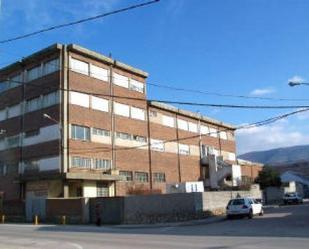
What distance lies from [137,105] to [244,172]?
30478 millimetres

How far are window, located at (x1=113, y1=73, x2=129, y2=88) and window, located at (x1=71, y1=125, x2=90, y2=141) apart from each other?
744cm

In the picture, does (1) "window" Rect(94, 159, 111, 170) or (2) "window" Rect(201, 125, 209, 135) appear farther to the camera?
(2) "window" Rect(201, 125, 209, 135)

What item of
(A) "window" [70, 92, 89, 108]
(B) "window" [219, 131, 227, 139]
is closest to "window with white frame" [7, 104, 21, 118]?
(A) "window" [70, 92, 89, 108]

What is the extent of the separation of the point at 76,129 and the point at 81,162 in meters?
3.20

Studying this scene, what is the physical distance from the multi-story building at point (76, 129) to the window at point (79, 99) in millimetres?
96

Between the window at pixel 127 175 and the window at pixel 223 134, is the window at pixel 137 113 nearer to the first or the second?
the window at pixel 127 175

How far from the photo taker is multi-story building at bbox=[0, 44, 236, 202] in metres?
47.8

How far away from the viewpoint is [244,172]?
81625 millimetres

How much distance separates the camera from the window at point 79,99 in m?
48.7

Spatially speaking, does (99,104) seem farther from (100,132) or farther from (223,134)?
(223,134)

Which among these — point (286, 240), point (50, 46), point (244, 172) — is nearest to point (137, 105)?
point (50, 46)

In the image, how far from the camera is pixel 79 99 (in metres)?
49.5

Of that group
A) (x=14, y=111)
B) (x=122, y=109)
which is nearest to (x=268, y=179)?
(x=122, y=109)

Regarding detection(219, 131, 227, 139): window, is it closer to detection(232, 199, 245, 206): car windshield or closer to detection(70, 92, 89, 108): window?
detection(70, 92, 89, 108): window
